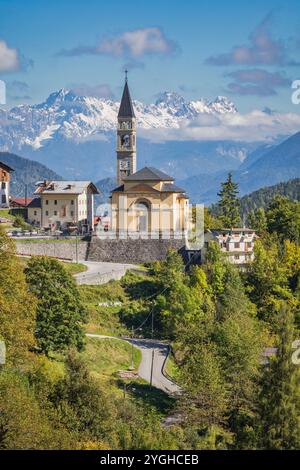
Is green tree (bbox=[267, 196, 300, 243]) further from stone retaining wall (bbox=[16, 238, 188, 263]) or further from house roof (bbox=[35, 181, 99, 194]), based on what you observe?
house roof (bbox=[35, 181, 99, 194])

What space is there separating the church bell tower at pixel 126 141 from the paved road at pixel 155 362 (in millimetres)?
33250

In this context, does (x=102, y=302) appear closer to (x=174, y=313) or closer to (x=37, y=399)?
(x=174, y=313)

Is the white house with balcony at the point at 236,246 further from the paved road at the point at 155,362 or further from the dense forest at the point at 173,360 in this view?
the paved road at the point at 155,362

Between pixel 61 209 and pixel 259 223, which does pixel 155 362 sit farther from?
pixel 259 223

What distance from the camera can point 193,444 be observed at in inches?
1313

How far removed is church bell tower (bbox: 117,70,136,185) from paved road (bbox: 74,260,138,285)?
20.5 metres

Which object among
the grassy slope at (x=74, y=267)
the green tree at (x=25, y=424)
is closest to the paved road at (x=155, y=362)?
the grassy slope at (x=74, y=267)

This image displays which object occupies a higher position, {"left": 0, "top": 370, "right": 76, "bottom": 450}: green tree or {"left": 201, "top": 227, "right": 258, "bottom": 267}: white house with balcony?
{"left": 201, "top": 227, "right": 258, "bottom": 267}: white house with balcony

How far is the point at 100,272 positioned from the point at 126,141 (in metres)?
28.9

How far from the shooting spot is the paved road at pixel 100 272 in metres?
60.7

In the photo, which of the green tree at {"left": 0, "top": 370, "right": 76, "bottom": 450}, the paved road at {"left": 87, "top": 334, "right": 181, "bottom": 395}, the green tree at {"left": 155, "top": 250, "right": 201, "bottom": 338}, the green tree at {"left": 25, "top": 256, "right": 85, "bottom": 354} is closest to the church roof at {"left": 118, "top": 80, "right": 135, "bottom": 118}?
the green tree at {"left": 155, "top": 250, "right": 201, "bottom": 338}

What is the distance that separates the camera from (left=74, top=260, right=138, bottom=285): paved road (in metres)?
60.7

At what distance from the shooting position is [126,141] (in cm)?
8888
